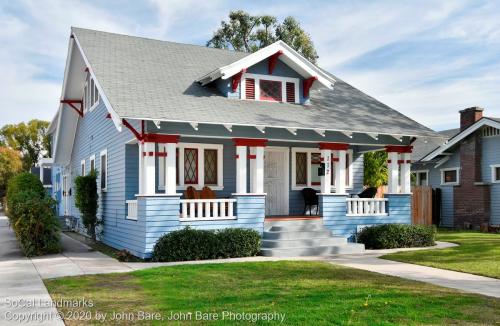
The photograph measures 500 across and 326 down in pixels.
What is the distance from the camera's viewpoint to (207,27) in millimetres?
38062

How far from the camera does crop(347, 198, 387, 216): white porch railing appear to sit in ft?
53.8

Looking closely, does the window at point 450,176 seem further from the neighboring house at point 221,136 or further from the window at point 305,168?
the window at point 305,168

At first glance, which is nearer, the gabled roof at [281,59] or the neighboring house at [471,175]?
the gabled roof at [281,59]

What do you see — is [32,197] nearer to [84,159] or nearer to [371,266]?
[84,159]

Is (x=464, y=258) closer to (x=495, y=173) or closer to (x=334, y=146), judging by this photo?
(x=334, y=146)

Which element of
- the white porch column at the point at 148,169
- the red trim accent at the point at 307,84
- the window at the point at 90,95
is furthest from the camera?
the window at the point at 90,95

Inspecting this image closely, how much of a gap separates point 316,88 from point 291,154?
2.42 meters

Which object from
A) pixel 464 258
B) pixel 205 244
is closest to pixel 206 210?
pixel 205 244

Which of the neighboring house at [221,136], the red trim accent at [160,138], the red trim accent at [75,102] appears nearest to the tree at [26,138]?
the red trim accent at [75,102]

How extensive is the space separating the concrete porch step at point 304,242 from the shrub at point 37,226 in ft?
19.4

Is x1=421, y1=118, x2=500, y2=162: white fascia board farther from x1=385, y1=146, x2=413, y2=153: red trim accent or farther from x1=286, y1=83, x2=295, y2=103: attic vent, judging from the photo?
x1=286, y1=83, x2=295, y2=103: attic vent

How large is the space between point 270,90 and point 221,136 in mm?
3249

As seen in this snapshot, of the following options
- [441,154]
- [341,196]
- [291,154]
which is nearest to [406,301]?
[341,196]

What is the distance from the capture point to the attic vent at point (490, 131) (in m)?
23.9
